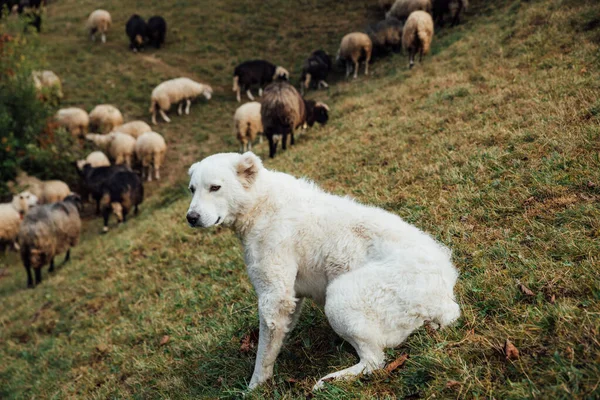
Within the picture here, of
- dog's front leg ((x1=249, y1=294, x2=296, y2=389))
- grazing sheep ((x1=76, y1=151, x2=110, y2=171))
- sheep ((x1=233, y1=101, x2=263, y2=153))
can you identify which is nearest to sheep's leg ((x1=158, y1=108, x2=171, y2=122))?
grazing sheep ((x1=76, y1=151, x2=110, y2=171))

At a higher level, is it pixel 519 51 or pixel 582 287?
pixel 519 51

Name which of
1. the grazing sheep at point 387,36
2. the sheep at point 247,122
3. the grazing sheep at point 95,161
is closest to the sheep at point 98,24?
the grazing sheep at point 95,161

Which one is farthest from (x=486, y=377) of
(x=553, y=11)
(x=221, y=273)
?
(x=553, y=11)

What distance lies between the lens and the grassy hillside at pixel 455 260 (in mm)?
2633

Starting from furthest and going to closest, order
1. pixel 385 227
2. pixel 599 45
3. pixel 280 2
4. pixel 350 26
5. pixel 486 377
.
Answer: pixel 280 2 < pixel 350 26 < pixel 599 45 < pixel 385 227 < pixel 486 377

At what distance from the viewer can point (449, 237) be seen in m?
4.25

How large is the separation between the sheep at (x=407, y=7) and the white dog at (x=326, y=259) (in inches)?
766

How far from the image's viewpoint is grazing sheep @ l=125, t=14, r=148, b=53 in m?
25.1

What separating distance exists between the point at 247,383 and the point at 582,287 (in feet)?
8.66

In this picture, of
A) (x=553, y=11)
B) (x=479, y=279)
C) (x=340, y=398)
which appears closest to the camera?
(x=340, y=398)

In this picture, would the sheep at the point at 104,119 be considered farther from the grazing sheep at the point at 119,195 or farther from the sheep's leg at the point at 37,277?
the sheep's leg at the point at 37,277

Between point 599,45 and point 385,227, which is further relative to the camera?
point 599,45

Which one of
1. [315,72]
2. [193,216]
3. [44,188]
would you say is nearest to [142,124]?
[44,188]

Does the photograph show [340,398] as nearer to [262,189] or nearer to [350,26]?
[262,189]
